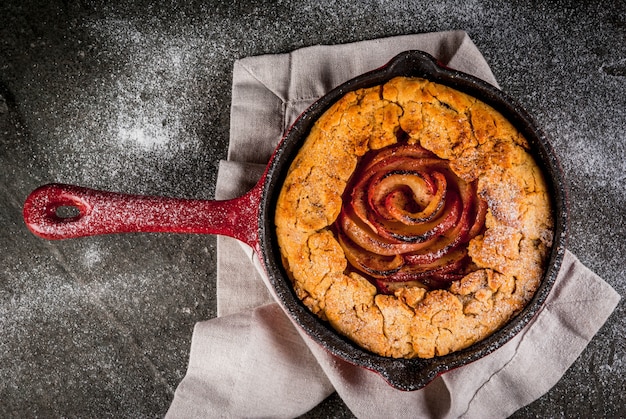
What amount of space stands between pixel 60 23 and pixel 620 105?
1.82 meters

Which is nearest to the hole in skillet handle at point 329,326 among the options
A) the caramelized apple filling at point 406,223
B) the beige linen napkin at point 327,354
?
the caramelized apple filling at point 406,223

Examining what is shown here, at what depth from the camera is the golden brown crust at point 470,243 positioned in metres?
1.33

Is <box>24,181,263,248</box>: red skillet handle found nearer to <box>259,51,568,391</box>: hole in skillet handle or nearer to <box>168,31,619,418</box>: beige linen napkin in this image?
<box>259,51,568,391</box>: hole in skillet handle

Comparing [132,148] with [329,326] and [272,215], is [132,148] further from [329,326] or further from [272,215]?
[329,326]

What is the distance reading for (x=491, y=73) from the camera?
5.56 ft

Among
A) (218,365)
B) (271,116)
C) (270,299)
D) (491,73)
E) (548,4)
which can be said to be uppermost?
(548,4)

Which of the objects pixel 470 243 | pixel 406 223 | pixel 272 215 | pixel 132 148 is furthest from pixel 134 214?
pixel 470 243

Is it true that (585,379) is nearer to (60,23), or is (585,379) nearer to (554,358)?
(554,358)

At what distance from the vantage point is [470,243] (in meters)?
1.34

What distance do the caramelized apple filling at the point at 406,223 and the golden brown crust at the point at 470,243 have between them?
0.10 feet

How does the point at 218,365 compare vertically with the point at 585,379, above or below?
below

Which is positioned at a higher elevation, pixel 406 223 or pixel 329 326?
pixel 406 223

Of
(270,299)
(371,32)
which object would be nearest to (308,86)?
(371,32)

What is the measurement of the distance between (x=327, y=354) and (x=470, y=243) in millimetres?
566
